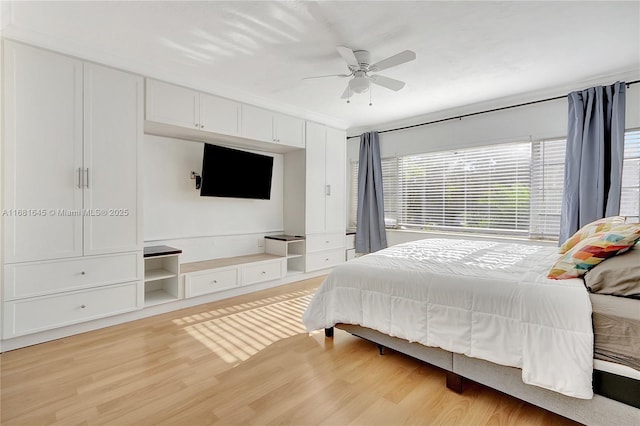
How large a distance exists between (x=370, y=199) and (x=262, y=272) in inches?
88.8

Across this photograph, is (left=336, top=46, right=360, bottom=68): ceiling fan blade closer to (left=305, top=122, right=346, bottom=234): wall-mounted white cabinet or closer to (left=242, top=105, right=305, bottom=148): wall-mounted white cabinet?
(left=242, top=105, right=305, bottom=148): wall-mounted white cabinet

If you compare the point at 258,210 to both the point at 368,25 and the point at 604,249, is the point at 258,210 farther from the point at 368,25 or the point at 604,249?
the point at 604,249

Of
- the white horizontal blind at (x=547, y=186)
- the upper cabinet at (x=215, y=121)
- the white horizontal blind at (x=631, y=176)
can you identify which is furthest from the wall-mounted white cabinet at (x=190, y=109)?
the white horizontal blind at (x=631, y=176)

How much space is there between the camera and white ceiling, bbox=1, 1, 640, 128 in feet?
7.23

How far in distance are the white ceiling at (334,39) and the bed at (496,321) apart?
5.86 feet

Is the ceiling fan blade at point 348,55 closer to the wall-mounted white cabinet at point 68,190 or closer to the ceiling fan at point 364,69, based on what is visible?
the ceiling fan at point 364,69

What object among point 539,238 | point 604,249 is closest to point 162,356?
point 604,249

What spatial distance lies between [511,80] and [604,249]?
2.49 m

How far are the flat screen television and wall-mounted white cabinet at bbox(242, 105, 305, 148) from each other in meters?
0.32

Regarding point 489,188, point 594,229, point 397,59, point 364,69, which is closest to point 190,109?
point 364,69

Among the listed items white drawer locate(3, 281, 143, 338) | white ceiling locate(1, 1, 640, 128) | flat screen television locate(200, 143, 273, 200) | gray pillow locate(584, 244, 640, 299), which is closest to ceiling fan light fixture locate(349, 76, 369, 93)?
white ceiling locate(1, 1, 640, 128)

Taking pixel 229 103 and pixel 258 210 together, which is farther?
pixel 258 210

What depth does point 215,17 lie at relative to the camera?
2.30 metres

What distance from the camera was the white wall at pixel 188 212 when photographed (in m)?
3.62
